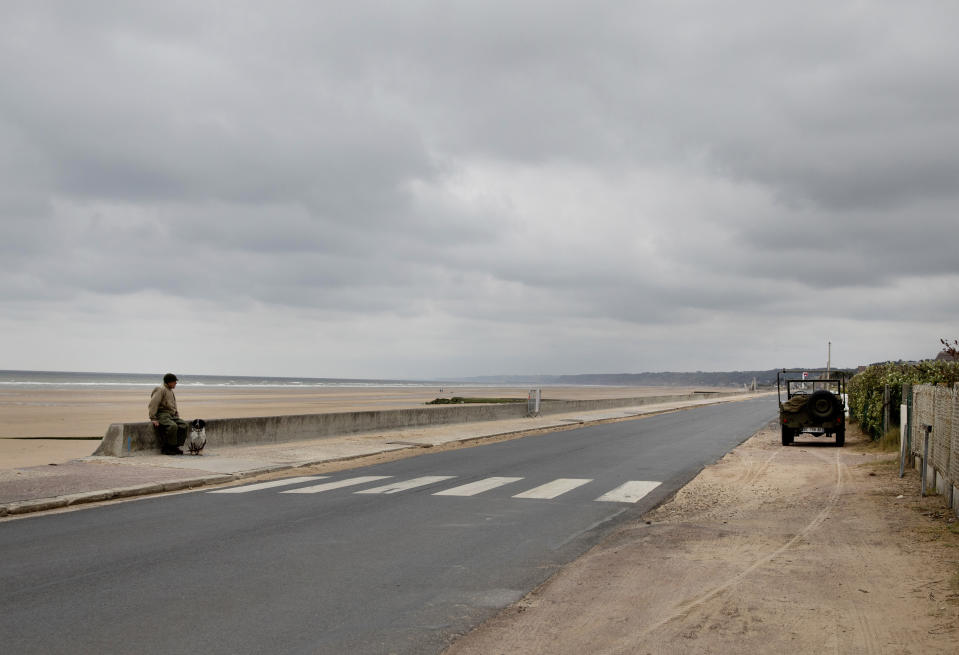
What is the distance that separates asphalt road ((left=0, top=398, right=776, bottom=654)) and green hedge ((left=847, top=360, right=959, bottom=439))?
8.32m

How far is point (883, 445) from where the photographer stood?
22203mm

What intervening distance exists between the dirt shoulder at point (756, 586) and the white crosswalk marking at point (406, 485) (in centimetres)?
443

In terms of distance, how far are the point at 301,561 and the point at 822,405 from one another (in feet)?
67.9

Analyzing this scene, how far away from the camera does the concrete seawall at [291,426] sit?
17.5 metres

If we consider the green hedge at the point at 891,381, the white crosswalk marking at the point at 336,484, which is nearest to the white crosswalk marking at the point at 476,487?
the white crosswalk marking at the point at 336,484

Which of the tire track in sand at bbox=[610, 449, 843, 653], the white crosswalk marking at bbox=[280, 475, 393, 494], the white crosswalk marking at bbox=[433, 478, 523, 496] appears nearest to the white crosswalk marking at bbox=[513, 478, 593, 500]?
the white crosswalk marking at bbox=[433, 478, 523, 496]

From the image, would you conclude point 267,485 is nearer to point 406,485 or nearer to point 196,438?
point 406,485

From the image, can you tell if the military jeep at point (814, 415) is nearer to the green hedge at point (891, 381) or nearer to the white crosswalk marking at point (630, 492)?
the green hedge at point (891, 381)

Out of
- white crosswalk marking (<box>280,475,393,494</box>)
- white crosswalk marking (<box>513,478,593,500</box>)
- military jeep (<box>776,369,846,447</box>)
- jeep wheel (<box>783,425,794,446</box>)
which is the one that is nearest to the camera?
white crosswalk marking (<box>513,478,593,500</box>)

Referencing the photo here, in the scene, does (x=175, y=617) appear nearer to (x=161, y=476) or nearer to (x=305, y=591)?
(x=305, y=591)

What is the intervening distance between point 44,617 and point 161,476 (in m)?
8.65

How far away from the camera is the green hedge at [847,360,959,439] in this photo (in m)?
19.3

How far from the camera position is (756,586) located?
7344 mm

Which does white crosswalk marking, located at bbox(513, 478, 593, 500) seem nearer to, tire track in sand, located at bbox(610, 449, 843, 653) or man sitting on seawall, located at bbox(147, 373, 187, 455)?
tire track in sand, located at bbox(610, 449, 843, 653)
